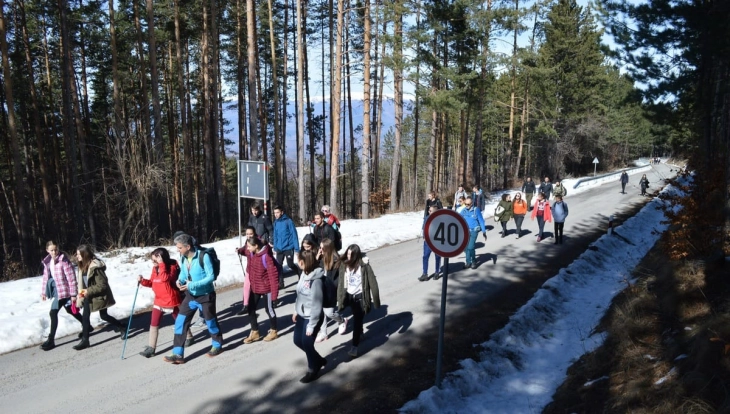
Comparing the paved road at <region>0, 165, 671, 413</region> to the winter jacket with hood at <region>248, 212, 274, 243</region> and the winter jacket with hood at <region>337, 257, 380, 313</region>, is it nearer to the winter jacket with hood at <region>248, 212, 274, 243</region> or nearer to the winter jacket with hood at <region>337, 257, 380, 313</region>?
the winter jacket with hood at <region>337, 257, 380, 313</region>

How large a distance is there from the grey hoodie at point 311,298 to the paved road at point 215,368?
89cm

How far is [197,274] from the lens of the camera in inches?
267

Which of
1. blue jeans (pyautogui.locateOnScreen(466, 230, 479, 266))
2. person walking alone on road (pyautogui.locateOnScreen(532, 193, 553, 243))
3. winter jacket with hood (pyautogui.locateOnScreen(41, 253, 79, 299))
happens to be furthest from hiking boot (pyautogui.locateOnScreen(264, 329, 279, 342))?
person walking alone on road (pyautogui.locateOnScreen(532, 193, 553, 243))

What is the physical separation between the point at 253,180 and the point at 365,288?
7017mm

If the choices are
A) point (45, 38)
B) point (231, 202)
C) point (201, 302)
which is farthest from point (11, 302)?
point (231, 202)

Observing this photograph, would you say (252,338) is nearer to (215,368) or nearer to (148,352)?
(215,368)

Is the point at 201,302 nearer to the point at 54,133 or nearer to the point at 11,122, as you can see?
the point at 11,122

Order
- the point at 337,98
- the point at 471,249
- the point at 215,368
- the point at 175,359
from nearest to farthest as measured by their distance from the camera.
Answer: the point at 215,368, the point at 175,359, the point at 471,249, the point at 337,98

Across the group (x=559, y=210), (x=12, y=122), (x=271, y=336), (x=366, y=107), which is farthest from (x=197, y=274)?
(x=12, y=122)

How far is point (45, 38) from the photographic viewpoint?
25.4 metres

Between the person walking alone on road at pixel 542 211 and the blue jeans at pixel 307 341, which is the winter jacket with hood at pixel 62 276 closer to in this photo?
the blue jeans at pixel 307 341

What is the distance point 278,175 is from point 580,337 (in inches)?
926

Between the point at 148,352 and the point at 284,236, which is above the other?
the point at 284,236

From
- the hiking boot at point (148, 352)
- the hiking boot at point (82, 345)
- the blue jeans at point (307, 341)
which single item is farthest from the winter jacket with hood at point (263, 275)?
the hiking boot at point (82, 345)
